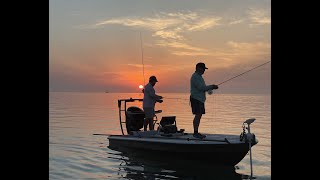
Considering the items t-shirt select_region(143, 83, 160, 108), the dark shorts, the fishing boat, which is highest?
t-shirt select_region(143, 83, 160, 108)

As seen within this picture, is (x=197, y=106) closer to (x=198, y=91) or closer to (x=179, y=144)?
(x=198, y=91)

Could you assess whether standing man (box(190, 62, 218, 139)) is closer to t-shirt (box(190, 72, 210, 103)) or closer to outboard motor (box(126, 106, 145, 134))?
t-shirt (box(190, 72, 210, 103))

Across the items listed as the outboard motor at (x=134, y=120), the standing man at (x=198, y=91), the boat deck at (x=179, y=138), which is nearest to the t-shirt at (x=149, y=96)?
the outboard motor at (x=134, y=120)

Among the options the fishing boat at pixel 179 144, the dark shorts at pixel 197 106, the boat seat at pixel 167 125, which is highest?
the dark shorts at pixel 197 106

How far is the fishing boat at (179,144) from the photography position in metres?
9.35

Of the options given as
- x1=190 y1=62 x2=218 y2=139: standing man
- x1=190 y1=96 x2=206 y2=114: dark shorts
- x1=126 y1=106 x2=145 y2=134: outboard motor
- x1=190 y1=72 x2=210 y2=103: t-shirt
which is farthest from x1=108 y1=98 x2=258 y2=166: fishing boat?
x1=190 y1=72 x2=210 y2=103: t-shirt

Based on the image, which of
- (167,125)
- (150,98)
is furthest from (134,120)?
(167,125)

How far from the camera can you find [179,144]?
32.6 feet

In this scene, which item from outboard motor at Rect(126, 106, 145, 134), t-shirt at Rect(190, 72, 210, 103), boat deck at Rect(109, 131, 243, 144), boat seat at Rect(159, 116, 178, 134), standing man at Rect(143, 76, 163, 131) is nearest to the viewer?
boat deck at Rect(109, 131, 243, 144)

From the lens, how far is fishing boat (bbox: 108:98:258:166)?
30.7ft

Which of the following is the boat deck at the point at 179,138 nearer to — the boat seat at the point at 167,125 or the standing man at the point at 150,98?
the boat seat at the point at 167,125
